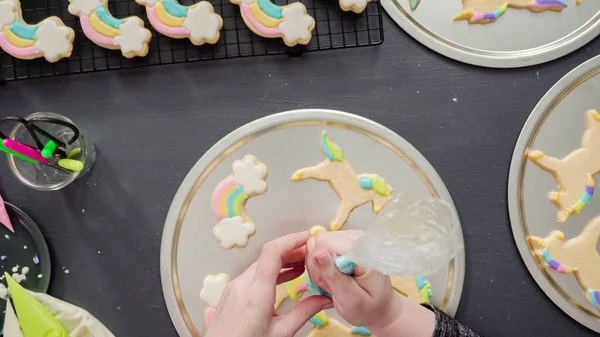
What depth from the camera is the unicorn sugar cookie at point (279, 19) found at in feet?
3.06

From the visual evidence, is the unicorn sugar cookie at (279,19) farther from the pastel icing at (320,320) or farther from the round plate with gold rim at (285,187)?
the pastel icing at (320,320)

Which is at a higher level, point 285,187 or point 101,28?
point 101,28

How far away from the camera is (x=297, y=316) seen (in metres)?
0.76

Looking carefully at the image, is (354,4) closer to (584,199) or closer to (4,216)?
(584,199)

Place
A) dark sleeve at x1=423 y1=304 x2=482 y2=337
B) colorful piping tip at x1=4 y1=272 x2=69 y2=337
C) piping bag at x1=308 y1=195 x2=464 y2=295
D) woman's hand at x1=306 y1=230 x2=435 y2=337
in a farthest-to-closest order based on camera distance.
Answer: colorful piping tip at x1=4 y1=272 x2=69 y2=337 → dark sleeve at x1=423 y1=304 x2=482 y2=337 → woman's hand at x1=306 y1=230 x2=435 y2=337 → piping bag at x1=308 y1=195 x2=464 y2=295

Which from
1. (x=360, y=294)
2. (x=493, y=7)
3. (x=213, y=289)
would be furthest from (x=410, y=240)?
(x=493, y=7)

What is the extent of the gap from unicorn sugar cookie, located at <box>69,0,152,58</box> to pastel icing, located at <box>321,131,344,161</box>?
1.19 feet

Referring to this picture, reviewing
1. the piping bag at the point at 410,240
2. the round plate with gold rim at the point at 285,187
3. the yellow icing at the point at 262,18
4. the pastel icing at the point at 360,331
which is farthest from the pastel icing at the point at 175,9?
the pastel icing at the point at 360,331

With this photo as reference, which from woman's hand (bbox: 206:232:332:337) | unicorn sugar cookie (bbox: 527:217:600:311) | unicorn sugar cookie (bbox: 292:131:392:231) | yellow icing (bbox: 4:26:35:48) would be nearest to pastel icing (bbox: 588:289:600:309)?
unicorn sugar cookie (bbox: 527:217:600:311)

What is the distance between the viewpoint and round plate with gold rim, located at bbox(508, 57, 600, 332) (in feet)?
3.22

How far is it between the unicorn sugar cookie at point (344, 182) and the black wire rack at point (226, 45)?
19 cm

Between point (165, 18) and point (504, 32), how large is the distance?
0.62m

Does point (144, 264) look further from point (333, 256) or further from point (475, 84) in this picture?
point (475, 84)

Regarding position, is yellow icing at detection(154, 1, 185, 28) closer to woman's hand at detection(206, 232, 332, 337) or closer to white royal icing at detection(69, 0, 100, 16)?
→ white royal icing at detection(69, 0, 100, 16)
